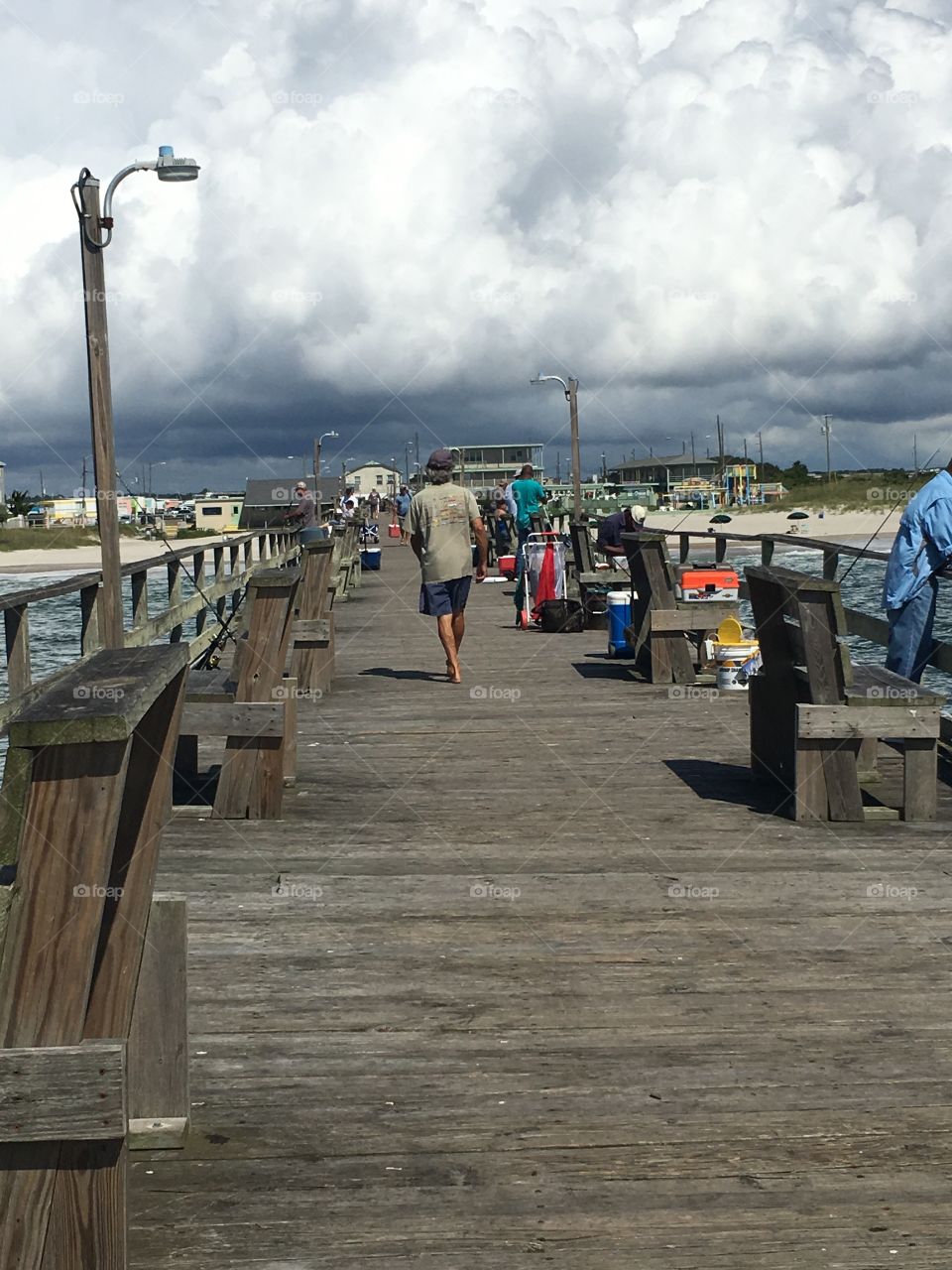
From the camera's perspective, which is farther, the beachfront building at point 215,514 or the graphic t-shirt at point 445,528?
the beachfront building at point 215,514

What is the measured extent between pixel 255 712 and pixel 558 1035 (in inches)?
130

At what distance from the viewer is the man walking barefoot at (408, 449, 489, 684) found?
12.3 metres

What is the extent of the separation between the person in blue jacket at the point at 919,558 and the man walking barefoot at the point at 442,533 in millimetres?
4223

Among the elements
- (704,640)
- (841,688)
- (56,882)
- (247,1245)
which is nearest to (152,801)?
(56,882)

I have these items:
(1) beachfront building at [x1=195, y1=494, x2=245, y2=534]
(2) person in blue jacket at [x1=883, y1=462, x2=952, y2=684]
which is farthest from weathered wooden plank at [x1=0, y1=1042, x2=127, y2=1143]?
(1) beachfront building at [x1=195, y1=494, x2=245, y2=534]

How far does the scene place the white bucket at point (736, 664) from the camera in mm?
11953

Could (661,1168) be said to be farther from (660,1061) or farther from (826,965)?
(826,965)

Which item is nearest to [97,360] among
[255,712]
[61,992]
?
[255,712]

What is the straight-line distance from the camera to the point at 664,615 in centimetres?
1266

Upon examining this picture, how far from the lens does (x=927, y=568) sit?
28.3 feet

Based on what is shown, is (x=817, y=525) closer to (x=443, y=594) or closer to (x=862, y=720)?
(x=443, y=594)

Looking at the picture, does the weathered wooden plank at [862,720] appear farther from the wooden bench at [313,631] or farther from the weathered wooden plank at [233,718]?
the wooden bench at [313,631]

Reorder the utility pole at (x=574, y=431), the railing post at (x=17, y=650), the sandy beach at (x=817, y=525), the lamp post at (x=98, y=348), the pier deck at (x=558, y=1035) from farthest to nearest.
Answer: the sandy beach at (x=817, y=525) → the utility pole at (x=574, y=431) → the lamp post at (x=98, y=348) → the railing post at (x=17, y=650) → the pier deck at (x=558, y=1035)

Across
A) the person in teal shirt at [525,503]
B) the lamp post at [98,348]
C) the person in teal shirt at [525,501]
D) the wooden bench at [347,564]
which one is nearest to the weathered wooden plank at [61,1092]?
the lamp post at [98,348]
